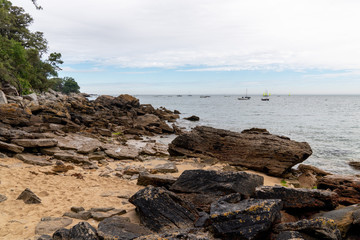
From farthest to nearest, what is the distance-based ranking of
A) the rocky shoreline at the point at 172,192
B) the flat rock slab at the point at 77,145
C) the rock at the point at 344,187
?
→ the flat rock slab at the point at 77,145 < the rock at the point at 344,187 < the rocky shoreline at the point at 172,192

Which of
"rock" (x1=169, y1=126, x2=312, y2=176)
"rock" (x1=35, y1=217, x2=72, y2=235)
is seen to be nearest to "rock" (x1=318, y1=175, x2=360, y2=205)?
"rock" (x1=169, y1=126, x2=312, y2=176)

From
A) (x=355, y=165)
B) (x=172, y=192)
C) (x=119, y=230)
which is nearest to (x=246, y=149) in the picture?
(x=355, y=165)

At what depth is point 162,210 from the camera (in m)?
5.77

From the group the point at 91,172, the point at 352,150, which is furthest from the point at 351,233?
the point at 352,150

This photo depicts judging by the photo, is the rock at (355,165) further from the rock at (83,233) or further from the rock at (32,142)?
the rock at (32,142)

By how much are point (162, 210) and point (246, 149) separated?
32.2ft

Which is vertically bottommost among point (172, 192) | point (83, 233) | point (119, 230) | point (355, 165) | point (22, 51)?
point (355, 165)

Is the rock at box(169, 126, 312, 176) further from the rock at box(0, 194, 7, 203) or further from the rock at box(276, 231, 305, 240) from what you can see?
the rock at box(0, 194, 7, 203)

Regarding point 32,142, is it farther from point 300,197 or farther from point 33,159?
point 300,197

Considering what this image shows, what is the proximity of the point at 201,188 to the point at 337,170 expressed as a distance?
12.2 meters

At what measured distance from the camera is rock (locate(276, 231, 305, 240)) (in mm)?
4512

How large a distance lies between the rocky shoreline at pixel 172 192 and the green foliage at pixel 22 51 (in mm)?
24548

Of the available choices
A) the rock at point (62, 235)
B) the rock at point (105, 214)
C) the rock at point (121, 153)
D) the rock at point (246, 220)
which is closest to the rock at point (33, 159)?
the rock at point (121, 153)

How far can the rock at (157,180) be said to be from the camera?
848cm
